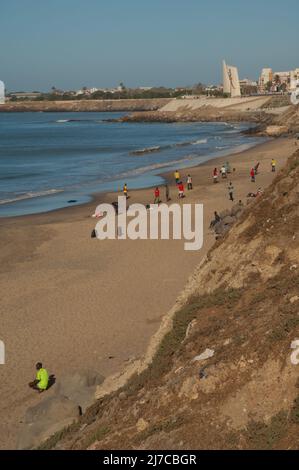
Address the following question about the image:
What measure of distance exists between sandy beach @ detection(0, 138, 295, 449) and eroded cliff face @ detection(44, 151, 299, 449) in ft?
8.57

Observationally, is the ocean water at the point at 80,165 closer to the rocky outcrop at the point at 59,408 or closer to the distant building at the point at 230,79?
the rocky outcrop at the point at 59,408

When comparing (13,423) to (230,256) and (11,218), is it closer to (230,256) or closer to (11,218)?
(230,256)

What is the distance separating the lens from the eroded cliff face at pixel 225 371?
6.24 metres

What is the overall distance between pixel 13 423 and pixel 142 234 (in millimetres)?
12200

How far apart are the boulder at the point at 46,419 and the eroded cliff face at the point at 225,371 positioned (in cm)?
44

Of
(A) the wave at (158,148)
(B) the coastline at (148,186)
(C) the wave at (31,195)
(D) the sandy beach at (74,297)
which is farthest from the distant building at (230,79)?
(D) the sandy beach at (74,297)

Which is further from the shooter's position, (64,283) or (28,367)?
(64,283)

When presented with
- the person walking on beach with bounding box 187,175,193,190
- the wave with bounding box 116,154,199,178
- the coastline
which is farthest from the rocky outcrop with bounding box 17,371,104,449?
the wave with bounding box 116,154,199,178

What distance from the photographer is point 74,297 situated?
15023 mm

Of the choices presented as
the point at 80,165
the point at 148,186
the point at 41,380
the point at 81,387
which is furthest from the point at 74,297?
the point at 80,165

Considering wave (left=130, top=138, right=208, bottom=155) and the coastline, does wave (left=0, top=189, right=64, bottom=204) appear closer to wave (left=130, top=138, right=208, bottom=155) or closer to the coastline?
the coastline

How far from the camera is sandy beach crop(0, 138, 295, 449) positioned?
37.7 feet

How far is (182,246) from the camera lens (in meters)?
19.2
